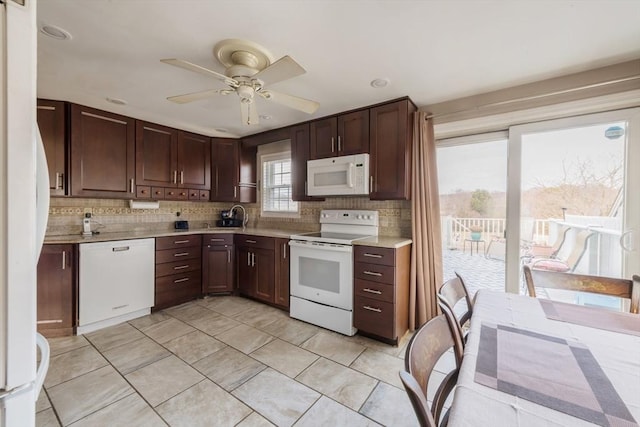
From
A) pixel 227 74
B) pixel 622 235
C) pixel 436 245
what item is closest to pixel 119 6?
pixel 227 74

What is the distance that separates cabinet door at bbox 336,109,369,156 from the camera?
2688 millimetres

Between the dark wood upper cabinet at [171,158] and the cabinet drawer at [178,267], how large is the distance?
1010mm

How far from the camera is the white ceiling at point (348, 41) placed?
1397mm

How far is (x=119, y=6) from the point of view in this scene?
1.39 meters

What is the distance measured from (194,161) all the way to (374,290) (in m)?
2.95

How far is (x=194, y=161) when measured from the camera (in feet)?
11.9

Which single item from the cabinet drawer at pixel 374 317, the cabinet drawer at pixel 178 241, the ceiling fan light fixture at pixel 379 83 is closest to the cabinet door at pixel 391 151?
the ceiling fan light fixture at pixel 379 83

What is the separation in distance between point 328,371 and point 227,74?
228 centimetres

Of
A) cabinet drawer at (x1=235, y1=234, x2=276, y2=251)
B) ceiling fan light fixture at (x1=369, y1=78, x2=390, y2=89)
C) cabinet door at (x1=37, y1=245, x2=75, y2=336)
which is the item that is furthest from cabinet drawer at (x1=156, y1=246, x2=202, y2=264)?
ceiling fan light fixture at (x1=369, y1=78, x2=390, y2=89)

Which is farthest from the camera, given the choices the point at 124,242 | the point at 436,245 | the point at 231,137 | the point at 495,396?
the point at 231,137

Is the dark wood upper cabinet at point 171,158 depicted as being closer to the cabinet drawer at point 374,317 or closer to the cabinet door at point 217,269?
the cabinet door at point 217,269

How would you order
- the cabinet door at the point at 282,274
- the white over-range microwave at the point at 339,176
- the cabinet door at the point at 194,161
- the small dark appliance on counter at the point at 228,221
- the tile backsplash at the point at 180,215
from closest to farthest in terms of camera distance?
the white over-range microwave at the point at 339,176 → the tile backsplash at the point at 180,215 → the cabinet door at the point at 282,274 → the cabinet door at the point at 194,161 → the small dark appliance on counter at the point at 228,221

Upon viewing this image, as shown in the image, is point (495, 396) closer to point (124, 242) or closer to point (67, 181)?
point (124, 242)

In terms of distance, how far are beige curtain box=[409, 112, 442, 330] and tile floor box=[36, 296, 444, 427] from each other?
21.1 inches
